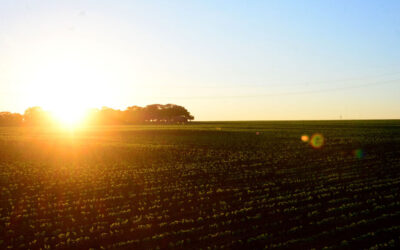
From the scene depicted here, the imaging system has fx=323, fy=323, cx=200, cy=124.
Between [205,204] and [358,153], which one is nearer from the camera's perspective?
[205,204]

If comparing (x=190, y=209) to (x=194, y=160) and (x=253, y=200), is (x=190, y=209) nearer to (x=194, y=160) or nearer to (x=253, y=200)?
(x=253, y=200)

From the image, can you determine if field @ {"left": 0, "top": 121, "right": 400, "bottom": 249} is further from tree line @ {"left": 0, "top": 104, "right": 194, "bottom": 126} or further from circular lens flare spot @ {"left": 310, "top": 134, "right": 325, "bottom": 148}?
tree line @ {"left": 0, "top": 104, "right": 194, "bottom": 126}

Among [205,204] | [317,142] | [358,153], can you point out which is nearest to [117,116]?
[317,142]

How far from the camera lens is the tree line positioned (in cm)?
14525

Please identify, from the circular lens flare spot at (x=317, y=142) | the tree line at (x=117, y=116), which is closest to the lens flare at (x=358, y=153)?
the circular lens flare spot at (x=317, y=142)

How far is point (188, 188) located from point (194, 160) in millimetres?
12144

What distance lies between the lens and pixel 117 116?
15462cm

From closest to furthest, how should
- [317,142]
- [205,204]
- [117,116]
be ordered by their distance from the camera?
[205,204] → [317,142] → [117,116]

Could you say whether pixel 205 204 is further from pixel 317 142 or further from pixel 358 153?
pixel 317 142

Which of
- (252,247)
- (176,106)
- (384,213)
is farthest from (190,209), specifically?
(176,106)

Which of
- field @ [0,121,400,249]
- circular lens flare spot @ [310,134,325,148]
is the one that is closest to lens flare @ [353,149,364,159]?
field @ [0,121,400,249]

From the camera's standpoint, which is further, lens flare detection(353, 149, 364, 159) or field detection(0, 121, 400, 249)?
lens flare detection(353, 149, 364, 159)

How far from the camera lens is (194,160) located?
30266 millimetres

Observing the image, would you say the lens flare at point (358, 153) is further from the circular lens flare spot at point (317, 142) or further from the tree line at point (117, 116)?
the tree line at point (117, 116)
